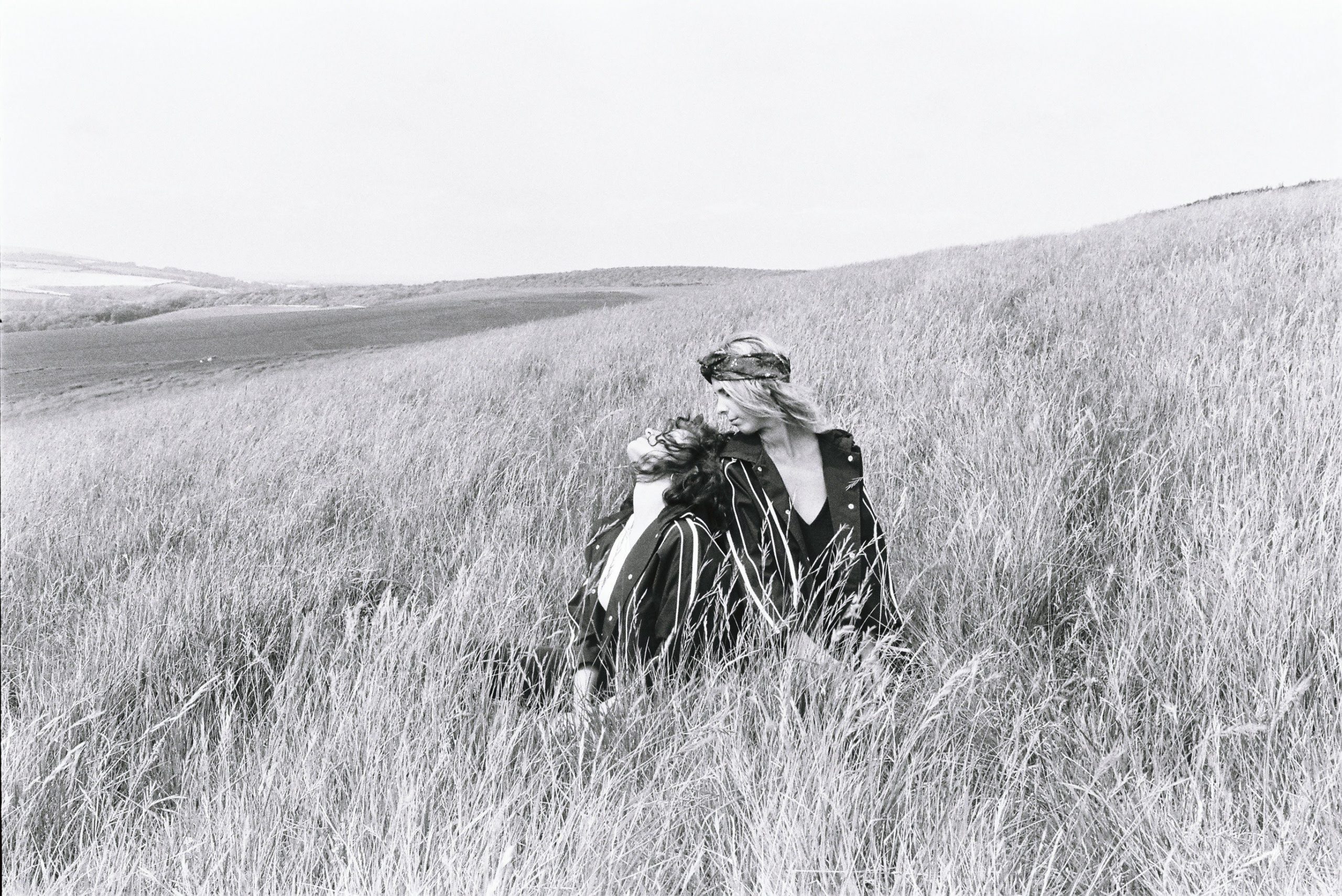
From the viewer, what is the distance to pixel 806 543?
8.24ft

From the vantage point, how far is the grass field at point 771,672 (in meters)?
1.41

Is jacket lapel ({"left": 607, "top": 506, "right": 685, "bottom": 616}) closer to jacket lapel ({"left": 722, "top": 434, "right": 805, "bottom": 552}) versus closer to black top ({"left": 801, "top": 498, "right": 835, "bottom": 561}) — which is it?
jacket lapel ({"left": 722, "top": 434, "right": 805, "bottom": 552})

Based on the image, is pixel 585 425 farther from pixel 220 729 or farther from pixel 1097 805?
pixel 1097 805

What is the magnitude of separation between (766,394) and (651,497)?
0.49 m

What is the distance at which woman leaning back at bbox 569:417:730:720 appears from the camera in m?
2.20

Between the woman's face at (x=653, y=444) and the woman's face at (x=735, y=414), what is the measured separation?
18 centimetres

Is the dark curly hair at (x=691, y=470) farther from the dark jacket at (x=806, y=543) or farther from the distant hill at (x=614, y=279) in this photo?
the distant hill at (x=614, y=279)

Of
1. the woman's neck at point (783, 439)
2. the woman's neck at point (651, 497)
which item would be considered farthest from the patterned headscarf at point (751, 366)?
the woman's neck at point (651, 497)

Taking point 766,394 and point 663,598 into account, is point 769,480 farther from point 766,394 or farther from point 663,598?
point 663,598

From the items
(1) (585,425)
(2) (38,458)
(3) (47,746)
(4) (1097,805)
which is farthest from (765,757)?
(2) (38,458)

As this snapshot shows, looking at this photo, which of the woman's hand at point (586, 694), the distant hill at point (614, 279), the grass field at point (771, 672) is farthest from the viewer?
the distant hill at point (614, 279)

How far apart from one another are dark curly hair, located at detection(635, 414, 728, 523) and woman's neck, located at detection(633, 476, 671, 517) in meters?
0.02

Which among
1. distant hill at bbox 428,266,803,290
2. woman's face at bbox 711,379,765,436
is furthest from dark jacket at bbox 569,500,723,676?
distant hill at bbox 428,266,803,290

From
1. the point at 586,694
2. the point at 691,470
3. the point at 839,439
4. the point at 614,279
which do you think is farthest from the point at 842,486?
the point at 614,279
